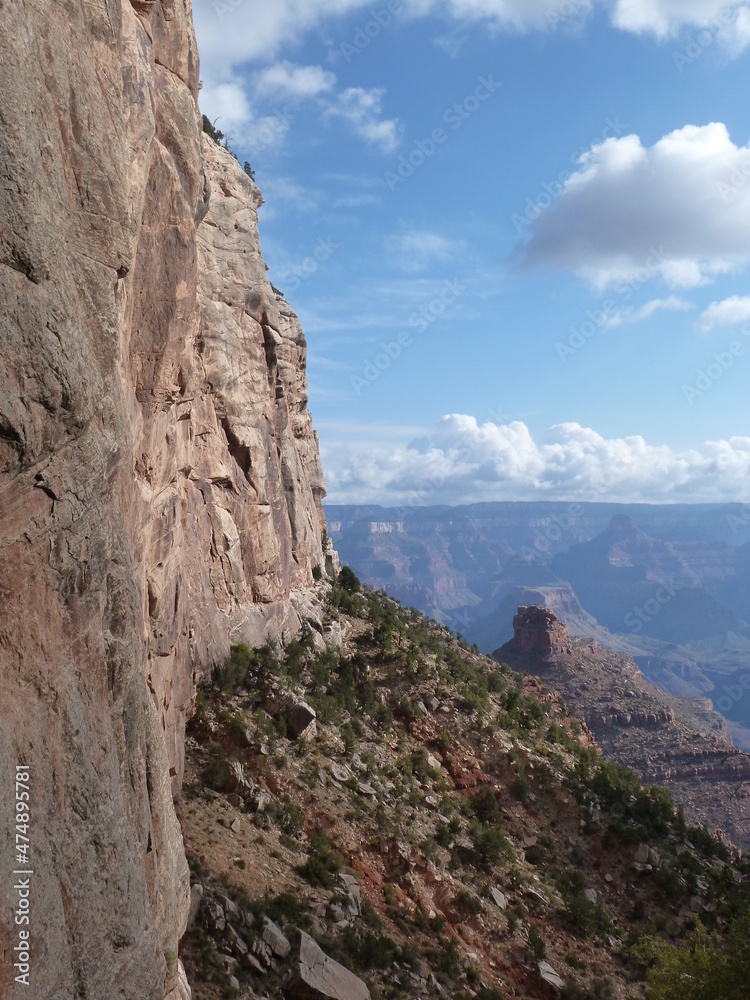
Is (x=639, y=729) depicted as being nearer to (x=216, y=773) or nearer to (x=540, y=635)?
(x=540, y=635)

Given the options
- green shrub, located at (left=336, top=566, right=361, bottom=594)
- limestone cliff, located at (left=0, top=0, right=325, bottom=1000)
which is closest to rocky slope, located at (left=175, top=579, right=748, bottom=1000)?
limestone cliff, located at (left=0, top=0, right=325, bottom=1000)

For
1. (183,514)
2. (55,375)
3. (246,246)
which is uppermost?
(246,246)

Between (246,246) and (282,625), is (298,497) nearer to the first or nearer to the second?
(282,625)

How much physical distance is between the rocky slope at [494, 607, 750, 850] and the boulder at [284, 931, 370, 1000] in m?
64.0

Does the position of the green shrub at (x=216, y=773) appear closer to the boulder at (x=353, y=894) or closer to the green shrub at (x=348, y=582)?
the boulder at (x=353, y=894)

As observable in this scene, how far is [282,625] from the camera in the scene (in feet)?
136

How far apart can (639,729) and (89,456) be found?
99241 millimetres

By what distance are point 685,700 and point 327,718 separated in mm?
147061

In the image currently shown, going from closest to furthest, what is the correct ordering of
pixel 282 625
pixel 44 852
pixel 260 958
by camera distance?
1. pixel 44 852
2. pixel 260 958
3. pixel 282 625

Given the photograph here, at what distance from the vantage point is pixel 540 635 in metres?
122

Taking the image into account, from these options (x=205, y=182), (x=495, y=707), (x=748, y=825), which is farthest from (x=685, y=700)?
(x=205, y=182)

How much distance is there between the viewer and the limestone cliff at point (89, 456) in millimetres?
10023

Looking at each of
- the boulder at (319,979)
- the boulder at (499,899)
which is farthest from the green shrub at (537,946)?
the boulder at (319,979)

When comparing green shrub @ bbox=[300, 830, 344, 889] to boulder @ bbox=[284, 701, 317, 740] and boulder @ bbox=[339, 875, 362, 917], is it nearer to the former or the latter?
boulder @ bbox=[339, 875, 362, 917]
